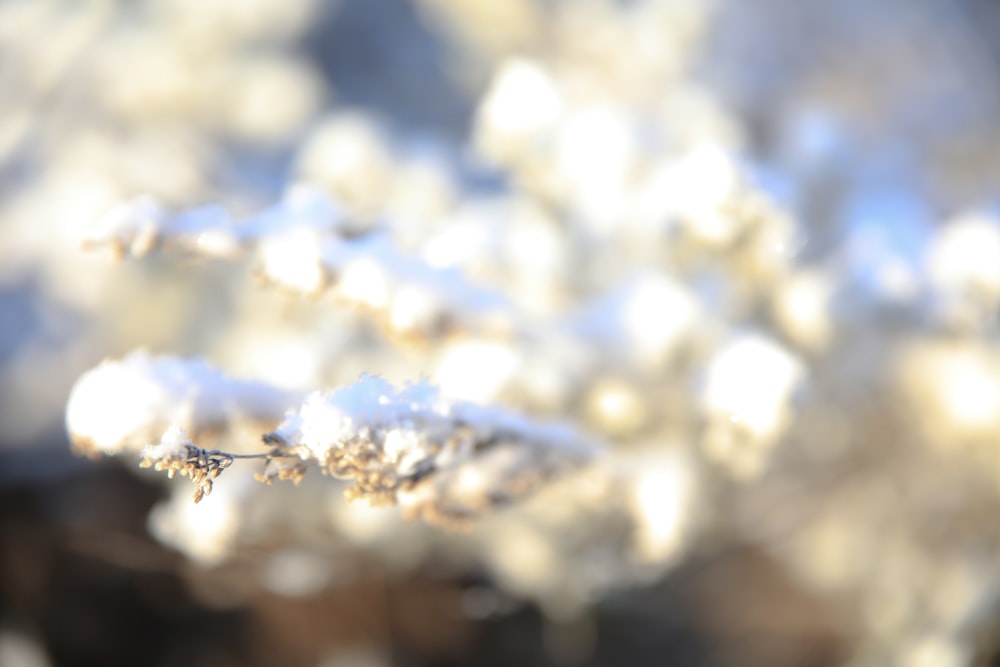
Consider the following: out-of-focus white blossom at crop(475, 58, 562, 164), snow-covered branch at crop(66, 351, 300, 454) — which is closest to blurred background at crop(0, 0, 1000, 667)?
out-of-focus white blossom at crop(475, 58, 562, 164)

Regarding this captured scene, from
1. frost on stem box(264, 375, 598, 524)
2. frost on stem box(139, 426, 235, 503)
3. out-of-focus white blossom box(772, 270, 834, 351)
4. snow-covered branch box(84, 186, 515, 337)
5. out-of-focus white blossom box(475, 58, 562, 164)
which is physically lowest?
frost on stem box(139, 426, 235, 503)

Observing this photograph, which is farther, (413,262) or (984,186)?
(984,186)

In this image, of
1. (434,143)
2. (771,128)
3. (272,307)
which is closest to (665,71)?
(771,128)

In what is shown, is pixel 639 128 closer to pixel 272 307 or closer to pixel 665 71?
pixel 665 71

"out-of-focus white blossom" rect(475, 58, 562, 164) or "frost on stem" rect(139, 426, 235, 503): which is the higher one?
"out-of-focus white blossom" rect(475, 58, 562, 164)

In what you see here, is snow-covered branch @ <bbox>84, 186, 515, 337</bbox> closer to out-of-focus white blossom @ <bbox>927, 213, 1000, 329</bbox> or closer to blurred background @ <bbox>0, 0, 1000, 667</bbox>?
blurred background @ <bbox>0, 0, 1000, 667</bbox>

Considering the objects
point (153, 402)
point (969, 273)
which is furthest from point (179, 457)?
point (969, 273)
